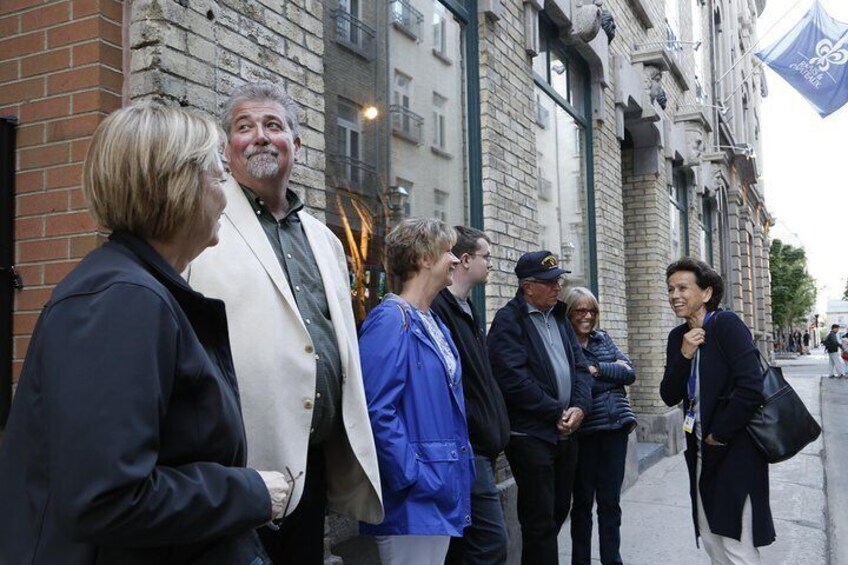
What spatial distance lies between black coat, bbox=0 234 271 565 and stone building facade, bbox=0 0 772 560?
148 cm

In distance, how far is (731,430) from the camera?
11.9 feet

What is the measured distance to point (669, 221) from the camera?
432 inches

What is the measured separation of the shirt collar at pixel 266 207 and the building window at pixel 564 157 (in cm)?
435

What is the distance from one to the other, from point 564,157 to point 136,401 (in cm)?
684

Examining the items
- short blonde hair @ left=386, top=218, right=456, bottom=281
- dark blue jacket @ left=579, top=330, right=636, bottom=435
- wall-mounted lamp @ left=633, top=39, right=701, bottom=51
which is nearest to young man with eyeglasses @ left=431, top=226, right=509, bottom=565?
short blonde hair @ left=386, top=218, right=456, bottom=281

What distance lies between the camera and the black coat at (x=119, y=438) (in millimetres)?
1211

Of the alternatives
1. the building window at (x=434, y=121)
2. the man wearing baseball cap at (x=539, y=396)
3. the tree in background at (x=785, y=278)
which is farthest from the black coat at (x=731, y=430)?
the tree in background at (x=785, y=278)

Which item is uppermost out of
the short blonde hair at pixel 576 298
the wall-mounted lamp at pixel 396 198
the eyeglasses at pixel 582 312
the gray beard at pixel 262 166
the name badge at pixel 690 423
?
the wall-mounted lamp at pixel 396 198

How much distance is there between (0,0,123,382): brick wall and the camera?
2691mm

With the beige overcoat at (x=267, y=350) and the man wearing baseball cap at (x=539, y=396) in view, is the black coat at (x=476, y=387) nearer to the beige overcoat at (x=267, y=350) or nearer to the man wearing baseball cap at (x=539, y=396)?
the man wearing baseball cap at (x=539, y=396)

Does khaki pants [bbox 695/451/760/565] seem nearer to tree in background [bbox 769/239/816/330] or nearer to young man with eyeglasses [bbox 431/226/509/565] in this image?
young man with eyeglasses [bbox 431/226/509/565]

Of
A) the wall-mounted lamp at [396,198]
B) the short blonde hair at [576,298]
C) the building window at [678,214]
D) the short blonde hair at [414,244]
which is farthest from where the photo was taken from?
the building window at [678,214]

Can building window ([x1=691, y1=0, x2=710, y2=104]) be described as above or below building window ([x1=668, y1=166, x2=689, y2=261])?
above

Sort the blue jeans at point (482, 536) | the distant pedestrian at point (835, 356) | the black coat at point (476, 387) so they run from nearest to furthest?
the blue jeans at point (482, 536), the black coat at point (476, 387), the distant pedestrian at point (835, 356)
